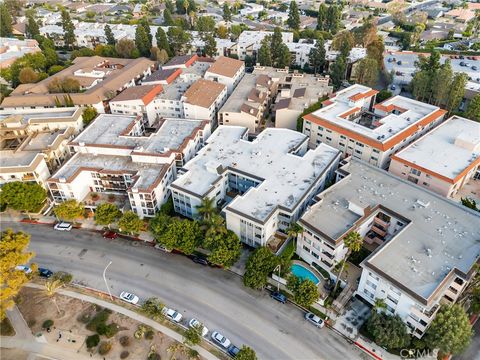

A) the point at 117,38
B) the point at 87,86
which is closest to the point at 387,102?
the point at 87,86

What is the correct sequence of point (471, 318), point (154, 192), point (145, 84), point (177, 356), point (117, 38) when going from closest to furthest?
point (177, 356) < point (471, 318) < point (154, 192) < point (145, 84) < point (117, 38)

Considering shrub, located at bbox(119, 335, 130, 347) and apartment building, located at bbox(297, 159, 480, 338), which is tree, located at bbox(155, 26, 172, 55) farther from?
shrub, located at bbox(119, 335, 130, 347)

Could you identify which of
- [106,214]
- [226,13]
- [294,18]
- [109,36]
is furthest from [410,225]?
[226,13]

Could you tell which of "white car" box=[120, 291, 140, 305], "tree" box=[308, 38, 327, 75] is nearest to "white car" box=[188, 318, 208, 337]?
"white car" box=[120, 291, 140, 305]

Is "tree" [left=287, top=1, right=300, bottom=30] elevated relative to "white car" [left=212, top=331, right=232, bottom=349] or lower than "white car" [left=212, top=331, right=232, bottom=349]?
elevated

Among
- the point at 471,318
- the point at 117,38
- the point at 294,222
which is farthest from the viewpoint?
the point at 117,38

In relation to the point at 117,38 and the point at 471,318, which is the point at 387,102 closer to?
the point at 471,318

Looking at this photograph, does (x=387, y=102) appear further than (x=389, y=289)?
Yes

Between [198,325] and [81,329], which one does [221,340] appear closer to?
[198,325]
